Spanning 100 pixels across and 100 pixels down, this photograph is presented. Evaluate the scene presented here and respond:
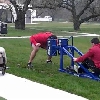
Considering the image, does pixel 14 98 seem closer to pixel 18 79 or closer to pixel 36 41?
pixel 18 79

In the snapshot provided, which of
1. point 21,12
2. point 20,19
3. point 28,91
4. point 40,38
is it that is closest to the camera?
point 28,91

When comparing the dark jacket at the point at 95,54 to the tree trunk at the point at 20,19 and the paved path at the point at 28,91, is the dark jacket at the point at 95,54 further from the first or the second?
the tree trunk at the point at 20,19

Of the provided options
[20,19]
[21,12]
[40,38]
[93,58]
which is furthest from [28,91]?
[20,19]

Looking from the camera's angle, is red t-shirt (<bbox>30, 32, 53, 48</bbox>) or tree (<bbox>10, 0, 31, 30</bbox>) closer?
red t-shirt (<bbox>30, 32, 53, 48</bbox>)

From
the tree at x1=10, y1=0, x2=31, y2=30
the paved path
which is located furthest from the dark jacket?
the tree at x1=10, y1=0, x2=31, y2=30

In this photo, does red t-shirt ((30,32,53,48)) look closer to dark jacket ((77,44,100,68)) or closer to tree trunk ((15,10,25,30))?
dark jacket ((77,44,100,68))

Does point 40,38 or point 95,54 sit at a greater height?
point 40,38

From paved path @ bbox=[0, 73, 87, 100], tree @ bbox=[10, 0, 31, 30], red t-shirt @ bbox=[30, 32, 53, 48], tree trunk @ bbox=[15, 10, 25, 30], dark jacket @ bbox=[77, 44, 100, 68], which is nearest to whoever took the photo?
paved path @ bbox=[0, 73, 87, 100]

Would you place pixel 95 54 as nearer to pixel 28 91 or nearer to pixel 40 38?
pixel 28 91

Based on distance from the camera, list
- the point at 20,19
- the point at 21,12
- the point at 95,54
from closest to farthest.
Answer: the point at 95,54, the point at 21,12, the point at 20,19

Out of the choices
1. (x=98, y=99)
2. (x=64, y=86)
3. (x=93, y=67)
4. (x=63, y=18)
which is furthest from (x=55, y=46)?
(x=63, y=18)

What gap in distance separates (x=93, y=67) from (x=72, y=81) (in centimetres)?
68

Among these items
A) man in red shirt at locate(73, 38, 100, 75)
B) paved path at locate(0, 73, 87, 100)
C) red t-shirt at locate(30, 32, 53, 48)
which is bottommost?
paved path at locate(0, 73, 87, 100)

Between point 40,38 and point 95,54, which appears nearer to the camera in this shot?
point 95,54
